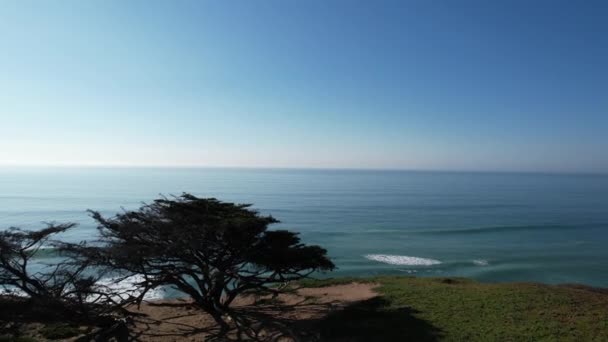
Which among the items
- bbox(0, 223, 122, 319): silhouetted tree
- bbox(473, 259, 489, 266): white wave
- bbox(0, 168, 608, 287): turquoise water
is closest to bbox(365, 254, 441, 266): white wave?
bbox(0, 168, 608, 287): turquoise water

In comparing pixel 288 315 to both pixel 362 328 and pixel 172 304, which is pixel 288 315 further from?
pixel 172 304

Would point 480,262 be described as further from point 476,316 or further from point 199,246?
point 199,246

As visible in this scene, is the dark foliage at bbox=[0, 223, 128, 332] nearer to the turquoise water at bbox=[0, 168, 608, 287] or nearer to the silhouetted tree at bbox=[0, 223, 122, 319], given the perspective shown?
the silhouetted tree at bbox=[0, 223, 122, 319]

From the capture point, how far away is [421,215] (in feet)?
181

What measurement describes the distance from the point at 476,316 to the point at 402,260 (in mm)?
18329

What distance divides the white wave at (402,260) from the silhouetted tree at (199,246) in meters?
17.3

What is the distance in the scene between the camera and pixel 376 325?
39.1 feet

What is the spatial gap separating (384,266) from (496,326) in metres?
17.3

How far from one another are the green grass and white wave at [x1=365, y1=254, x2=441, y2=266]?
13.1 meters

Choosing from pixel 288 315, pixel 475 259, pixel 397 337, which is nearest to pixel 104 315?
pixel 288 315

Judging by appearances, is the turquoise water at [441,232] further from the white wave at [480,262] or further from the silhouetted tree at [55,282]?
the silhouetted tree at [55,282]

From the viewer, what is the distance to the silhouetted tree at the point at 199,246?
1235 cm

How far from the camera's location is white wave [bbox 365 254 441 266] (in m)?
29.4

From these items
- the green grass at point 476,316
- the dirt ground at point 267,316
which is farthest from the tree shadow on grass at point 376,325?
the dirt ground at point 267,316
